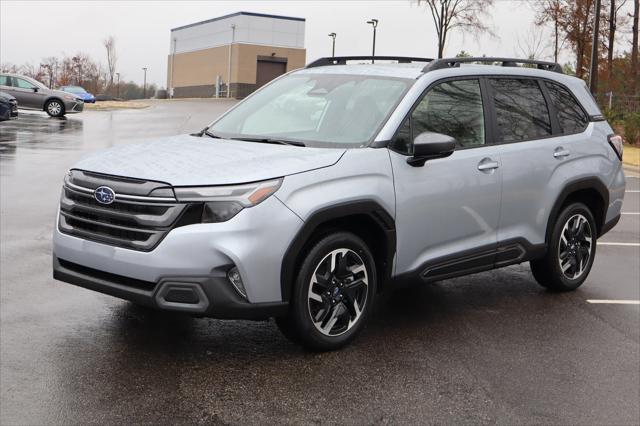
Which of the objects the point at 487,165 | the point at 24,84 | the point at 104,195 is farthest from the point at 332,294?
the point at 24,84

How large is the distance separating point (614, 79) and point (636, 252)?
31.4 metres

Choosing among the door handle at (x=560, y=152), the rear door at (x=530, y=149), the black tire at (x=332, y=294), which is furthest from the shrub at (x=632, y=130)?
the black tire at (x=332, y=294)

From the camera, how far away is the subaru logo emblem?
467 centimetres

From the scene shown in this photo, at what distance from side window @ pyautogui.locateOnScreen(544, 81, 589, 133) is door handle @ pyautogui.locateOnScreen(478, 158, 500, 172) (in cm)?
116

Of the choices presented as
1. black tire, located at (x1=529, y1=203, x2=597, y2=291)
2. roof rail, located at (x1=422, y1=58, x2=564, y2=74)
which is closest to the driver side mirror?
roof rail, located at (x1=422, y1=58, x2=564, y2=74)

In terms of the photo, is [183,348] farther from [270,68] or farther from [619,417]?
[270,68]

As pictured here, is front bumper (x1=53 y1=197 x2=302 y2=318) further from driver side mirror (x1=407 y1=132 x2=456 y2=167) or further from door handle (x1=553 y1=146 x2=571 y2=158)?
door handle (x1=553 y1=146 x2=571 y2=158)

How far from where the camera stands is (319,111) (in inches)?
228

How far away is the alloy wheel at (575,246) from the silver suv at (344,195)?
2 centimetres

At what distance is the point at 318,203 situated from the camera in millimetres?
4781

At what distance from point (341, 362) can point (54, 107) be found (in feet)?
101

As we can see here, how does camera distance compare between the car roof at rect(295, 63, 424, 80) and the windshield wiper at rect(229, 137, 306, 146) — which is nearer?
the windshield wiper at rect(229, 137, 306, 146)

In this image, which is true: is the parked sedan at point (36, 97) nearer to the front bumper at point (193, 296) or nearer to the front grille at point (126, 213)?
the front grille at point (126, 213)

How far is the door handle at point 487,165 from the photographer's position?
5.85m
